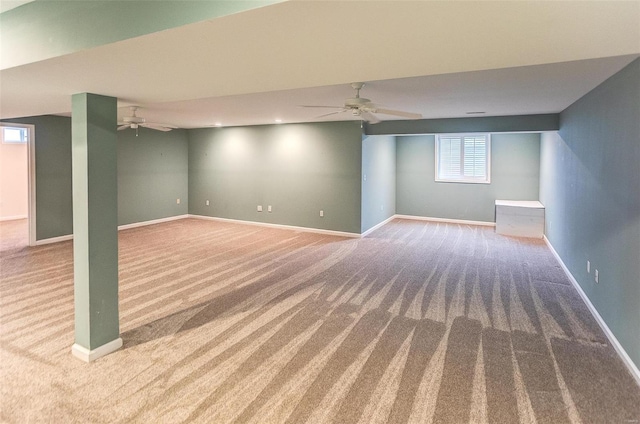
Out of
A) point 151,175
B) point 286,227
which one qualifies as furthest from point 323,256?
point 151,175

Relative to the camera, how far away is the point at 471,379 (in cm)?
249

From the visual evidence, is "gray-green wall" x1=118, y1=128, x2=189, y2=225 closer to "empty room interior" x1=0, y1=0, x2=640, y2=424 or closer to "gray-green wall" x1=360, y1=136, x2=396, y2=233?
"empty room interior" x1=0, y1=0, x2=640, y2=424

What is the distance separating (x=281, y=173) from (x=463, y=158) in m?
4.59

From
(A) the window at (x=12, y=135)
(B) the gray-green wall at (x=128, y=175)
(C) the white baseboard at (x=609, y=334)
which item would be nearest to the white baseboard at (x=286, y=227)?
(B) the gray-green wall at (x=128, y=175)

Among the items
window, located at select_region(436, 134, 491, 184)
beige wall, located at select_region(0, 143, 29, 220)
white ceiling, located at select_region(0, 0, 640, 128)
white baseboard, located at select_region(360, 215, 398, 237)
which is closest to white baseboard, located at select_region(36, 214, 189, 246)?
beige wall, located at select_region(0, 143, 29, 220)

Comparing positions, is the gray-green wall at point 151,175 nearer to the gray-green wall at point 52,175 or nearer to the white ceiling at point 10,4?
the gray-green wall at point 52,175

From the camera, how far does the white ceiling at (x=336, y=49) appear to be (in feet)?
4.33

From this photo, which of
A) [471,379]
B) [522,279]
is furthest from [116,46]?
[522,279]

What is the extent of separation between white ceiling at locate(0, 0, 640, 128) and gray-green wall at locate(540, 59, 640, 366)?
16.0 inches

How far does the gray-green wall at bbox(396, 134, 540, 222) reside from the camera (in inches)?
328

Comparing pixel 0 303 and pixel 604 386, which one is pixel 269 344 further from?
pixel 0 303

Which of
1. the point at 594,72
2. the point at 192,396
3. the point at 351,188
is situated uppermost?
the point at 594,72

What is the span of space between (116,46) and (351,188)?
5.87 m

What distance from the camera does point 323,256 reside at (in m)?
5.81
